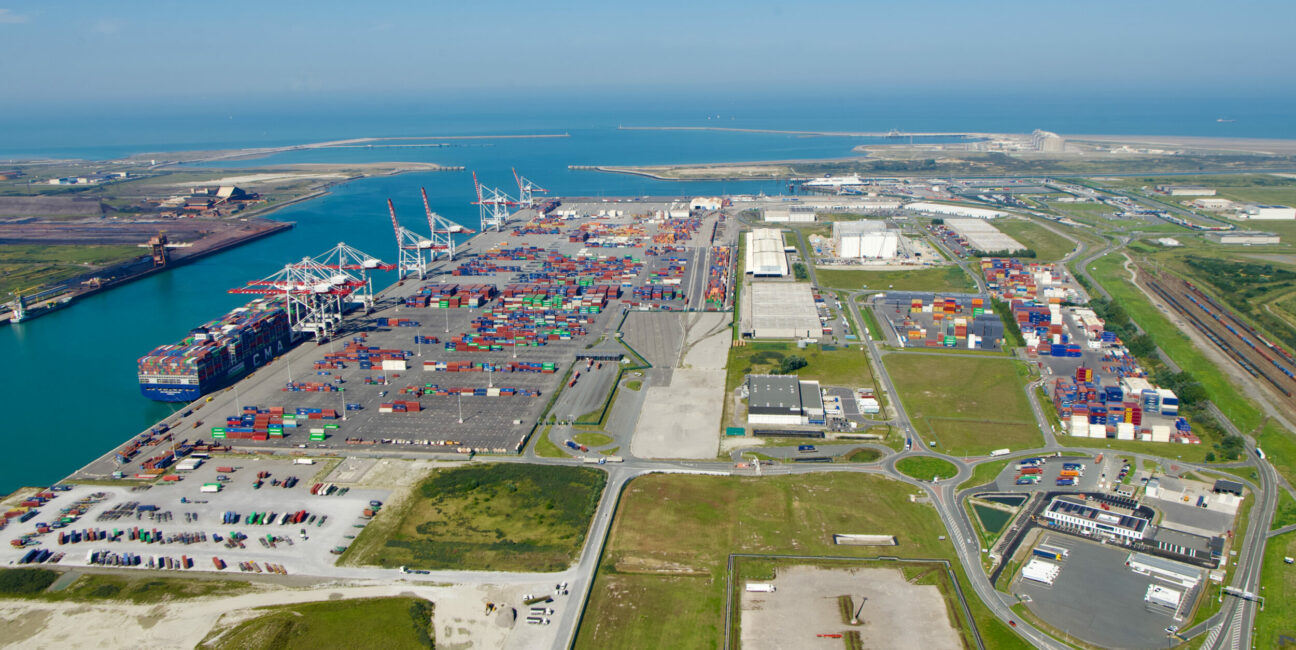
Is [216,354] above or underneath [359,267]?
underneath

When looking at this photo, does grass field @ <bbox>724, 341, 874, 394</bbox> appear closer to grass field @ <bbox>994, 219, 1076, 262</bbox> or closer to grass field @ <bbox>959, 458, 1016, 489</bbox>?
grass field @ <bbox>959, 458, 1016, 489</bbox>

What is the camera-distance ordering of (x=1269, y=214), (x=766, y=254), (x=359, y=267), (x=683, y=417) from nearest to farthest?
(x=683, y=417), (x=359, y=267), (x=766, y=254), (x=1269, y=214)

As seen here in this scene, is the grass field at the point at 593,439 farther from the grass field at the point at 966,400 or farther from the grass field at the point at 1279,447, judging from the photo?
the grass field at the point at 1279,447

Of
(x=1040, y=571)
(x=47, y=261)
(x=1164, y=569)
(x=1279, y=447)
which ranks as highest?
(x=47, y=261)

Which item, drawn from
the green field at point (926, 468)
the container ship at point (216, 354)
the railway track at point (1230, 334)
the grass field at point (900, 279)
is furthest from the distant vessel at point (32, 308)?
the railway track at point (1230, 334)

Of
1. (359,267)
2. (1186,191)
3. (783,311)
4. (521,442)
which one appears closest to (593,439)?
(521,442)

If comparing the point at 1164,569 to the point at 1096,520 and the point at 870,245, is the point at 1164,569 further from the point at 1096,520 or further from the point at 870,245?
the point at 870,245
